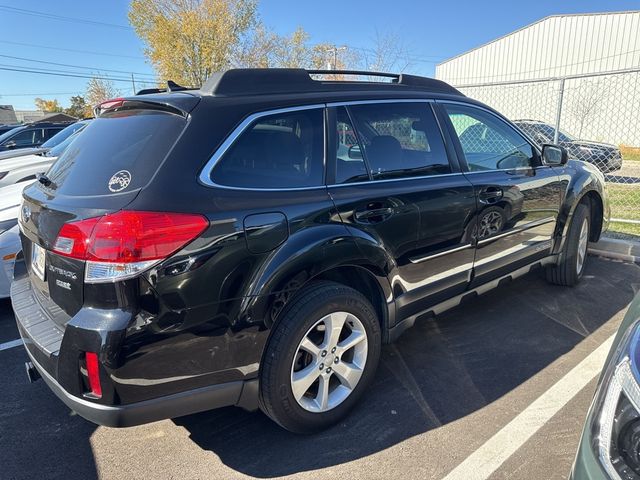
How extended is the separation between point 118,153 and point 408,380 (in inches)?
86.0

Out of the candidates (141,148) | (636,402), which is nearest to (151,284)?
(141,148)

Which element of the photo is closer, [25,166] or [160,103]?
[160,103]

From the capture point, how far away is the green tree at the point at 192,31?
2938 centimetres

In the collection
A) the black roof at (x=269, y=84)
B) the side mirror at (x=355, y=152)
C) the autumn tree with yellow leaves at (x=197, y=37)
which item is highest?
the autumn tree with yellow leaves at (x=197, y=37)

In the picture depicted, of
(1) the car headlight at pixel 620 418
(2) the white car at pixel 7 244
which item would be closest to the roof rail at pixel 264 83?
(1) the car headlight at pixel 620 418

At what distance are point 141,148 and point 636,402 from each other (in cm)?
208

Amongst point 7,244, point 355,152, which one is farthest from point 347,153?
point 7,244

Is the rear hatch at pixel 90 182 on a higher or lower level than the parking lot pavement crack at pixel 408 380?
higher

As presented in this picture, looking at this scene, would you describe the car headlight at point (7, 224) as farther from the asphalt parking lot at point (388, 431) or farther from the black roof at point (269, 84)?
the black roof at point (269, 84)

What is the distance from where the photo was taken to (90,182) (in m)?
2.18

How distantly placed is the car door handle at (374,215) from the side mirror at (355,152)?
1.08 feet

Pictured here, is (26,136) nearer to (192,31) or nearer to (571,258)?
(571,258)

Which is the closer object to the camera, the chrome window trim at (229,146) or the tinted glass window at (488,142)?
the chrome window trim at (229,146)

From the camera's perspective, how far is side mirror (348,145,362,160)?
2663 mm
